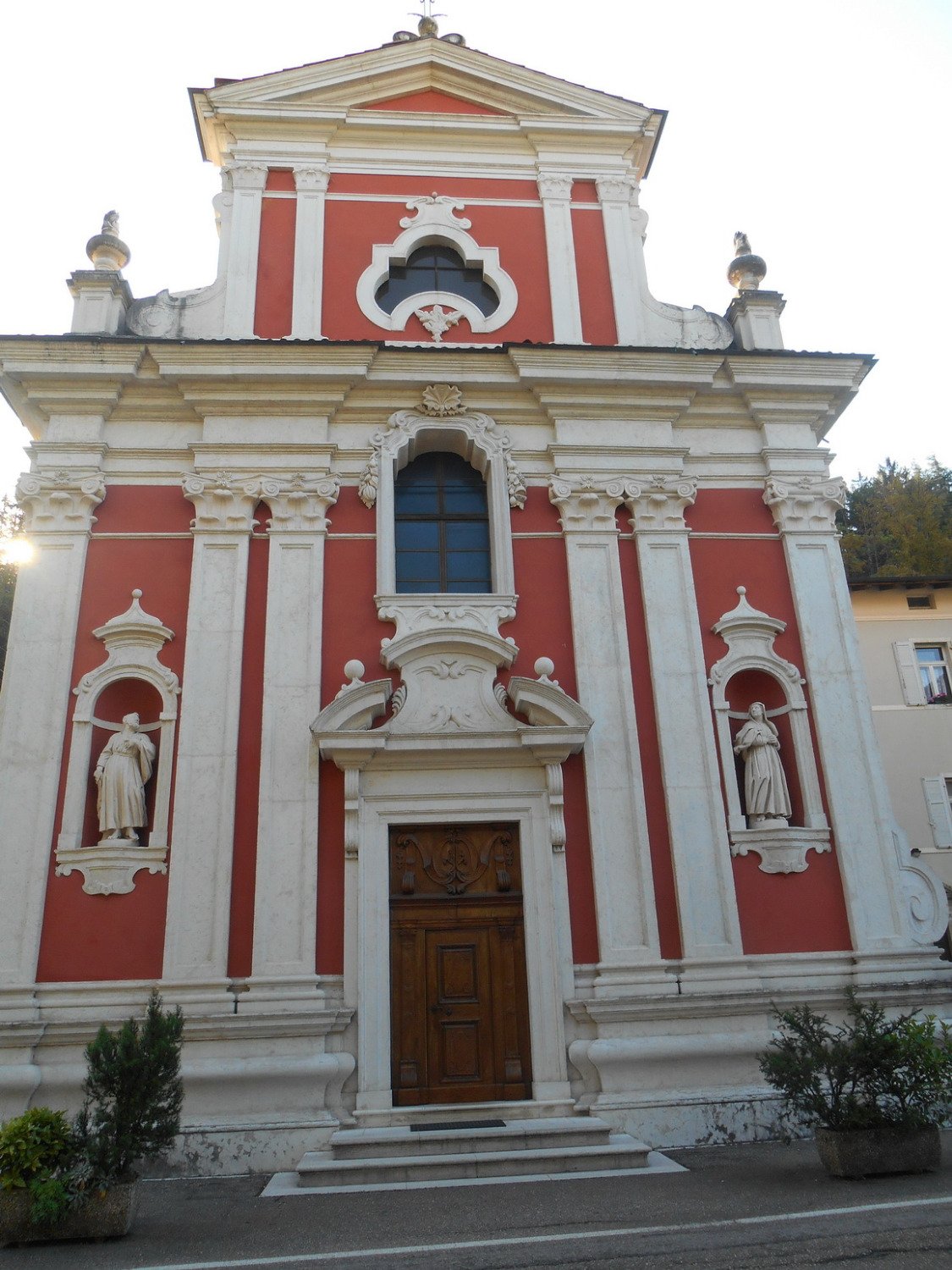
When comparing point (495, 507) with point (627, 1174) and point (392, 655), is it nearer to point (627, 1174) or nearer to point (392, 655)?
point (392, 655)

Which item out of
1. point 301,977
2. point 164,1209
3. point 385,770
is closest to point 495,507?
point 385,770

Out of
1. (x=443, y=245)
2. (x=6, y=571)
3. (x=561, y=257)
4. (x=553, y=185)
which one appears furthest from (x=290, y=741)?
(x=6, y=571)

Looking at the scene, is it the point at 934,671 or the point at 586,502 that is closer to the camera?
the point at 586,502

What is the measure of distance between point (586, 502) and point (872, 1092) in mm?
6981

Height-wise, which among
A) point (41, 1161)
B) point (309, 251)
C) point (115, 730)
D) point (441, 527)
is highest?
point (309, 251)

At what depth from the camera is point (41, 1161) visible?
680cm

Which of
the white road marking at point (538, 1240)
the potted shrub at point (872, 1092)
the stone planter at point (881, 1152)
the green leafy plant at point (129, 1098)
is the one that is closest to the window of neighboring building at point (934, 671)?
the potted shrub at point (872, 1092)

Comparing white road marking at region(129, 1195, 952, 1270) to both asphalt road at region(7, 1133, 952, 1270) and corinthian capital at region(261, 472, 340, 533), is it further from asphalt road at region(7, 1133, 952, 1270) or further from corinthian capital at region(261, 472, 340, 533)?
corinthian capital at region(261, 472, 340, 533)

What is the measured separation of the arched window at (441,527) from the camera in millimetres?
12078

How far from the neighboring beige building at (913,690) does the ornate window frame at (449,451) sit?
12.5m

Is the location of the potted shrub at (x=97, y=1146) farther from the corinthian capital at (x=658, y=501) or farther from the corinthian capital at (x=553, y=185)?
the corinthian capital at (x=553, y=185)

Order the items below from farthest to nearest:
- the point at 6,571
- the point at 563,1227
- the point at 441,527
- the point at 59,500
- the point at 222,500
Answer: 1. the point at 6,571
2. the point at 441,527
3. the point at 222,500
4. the point at 59,500
5. the point at 563,1227

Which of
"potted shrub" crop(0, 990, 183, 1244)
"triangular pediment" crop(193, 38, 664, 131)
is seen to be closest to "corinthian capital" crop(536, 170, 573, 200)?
"triangular pediment" crop(193, 38, 664, 131)

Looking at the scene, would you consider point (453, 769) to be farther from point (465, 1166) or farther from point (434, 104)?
point (434, 104)
